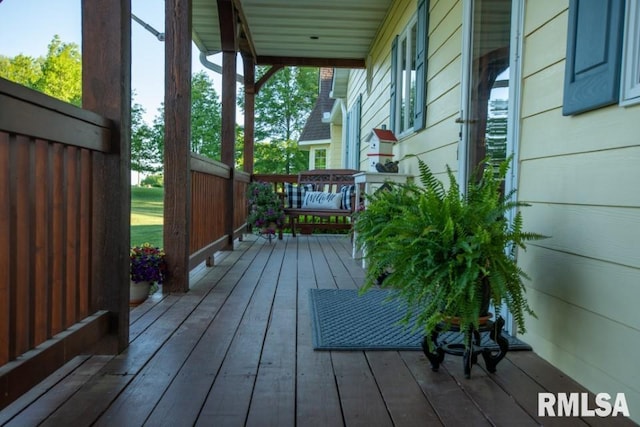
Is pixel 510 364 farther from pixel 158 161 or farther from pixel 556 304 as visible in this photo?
pixel 158 161

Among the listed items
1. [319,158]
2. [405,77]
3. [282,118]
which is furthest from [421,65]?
[282,118]

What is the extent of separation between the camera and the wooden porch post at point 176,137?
2.98 meters

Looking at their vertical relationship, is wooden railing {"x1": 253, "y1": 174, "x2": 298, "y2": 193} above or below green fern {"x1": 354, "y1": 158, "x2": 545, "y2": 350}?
above

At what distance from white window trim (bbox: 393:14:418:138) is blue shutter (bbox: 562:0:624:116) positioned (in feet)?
8.11

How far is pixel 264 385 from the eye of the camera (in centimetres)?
160

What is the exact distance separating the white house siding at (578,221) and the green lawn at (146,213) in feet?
18.9

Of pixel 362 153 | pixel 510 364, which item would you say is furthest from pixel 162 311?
pixel 362 153

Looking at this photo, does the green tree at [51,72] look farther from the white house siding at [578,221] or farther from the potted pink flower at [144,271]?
the white house siding at [578,221]

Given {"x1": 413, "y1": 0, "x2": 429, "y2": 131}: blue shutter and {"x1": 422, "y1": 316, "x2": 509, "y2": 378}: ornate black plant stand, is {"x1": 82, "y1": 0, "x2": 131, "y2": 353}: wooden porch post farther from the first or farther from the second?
{"x1": 413, "y1": 0, "x2": 429, "y2": 131}: blue shutter

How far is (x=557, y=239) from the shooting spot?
180 centimetres

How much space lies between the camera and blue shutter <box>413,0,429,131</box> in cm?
373

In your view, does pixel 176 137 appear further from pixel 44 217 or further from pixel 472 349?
pixel 472 349

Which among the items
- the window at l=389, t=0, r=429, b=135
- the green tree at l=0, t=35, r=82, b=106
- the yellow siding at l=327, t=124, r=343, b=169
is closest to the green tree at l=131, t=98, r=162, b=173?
the green tree at l=0, t=35, r=82, b=106

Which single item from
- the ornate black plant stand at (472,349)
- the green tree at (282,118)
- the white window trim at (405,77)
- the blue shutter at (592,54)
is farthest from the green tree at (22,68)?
the green tree at (282,118)
